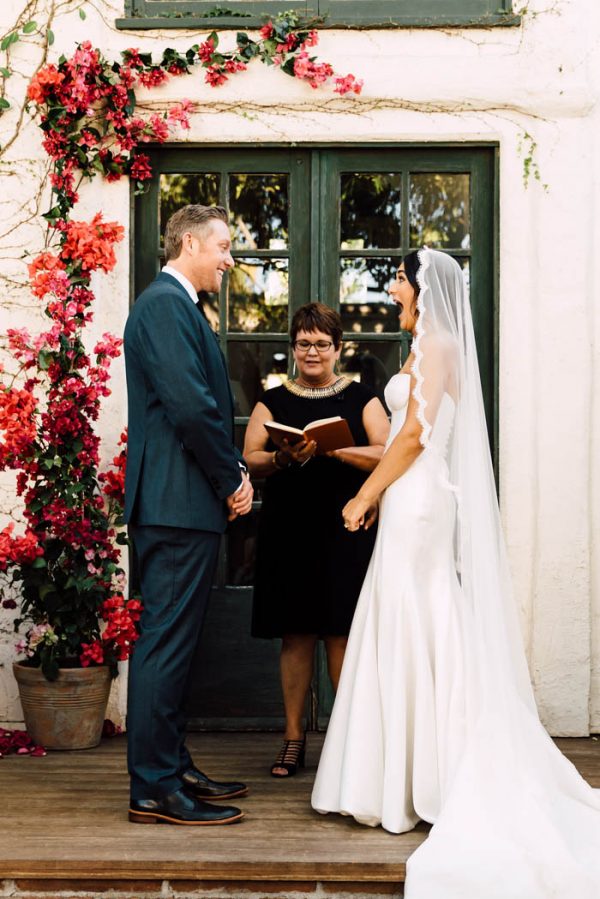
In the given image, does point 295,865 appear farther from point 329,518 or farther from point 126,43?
point 126,43

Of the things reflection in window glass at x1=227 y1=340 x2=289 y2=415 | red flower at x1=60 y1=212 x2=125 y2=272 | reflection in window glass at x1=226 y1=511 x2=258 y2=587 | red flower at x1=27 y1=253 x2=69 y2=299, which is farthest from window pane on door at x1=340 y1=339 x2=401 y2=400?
red flower at x1=27 y1=253 x2=69 y2=299

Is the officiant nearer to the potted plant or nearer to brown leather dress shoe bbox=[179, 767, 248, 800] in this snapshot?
brown leather dress shoe bbox=[179, 767, 248, 800]

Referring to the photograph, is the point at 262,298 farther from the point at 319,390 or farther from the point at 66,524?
the point at 66,524

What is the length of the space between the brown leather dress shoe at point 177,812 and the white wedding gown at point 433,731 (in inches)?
13.4

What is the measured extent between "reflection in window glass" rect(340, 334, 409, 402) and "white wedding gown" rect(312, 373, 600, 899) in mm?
1359

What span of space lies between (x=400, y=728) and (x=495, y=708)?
12.6 inches

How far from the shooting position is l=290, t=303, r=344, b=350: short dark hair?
429 centimetres

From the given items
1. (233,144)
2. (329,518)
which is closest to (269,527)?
(329,518)

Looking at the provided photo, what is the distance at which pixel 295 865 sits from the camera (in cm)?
326

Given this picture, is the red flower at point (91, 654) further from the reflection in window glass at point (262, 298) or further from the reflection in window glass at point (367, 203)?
the reflection in window glass at point (367, 203)

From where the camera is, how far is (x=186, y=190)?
5.35 metres

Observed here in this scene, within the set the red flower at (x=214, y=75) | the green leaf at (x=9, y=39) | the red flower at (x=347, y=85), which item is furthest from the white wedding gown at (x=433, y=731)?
the green leaf at (x=9, y=39)

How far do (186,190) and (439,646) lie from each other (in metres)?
2.75

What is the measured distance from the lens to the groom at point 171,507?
11.5ft
